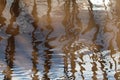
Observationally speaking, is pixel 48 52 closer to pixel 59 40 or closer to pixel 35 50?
pixel 35 50

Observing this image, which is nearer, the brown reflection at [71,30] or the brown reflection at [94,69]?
the brown reflection at [94,69]

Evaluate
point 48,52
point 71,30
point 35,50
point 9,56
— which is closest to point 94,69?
point 48,52

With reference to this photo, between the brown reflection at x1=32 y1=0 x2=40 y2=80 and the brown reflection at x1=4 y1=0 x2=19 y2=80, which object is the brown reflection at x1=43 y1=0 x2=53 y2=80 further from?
the brown reflection at x1=4 y1=0 x2=19 y2=80

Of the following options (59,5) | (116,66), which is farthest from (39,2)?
(116,66)

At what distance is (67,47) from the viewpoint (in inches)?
137

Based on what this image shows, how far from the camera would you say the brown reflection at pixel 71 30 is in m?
3.08

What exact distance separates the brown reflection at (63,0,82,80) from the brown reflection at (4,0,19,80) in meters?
0.50

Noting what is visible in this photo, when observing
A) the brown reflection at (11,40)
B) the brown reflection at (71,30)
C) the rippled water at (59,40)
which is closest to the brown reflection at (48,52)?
the rippled water at (59,40)

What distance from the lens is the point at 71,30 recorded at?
3.88m

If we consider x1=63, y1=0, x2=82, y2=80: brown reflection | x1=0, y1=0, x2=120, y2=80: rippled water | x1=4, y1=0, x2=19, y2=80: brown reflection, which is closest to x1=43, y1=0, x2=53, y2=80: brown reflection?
x1=0, y1=0, x2=120, y2=80: rippled water

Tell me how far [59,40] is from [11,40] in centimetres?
55

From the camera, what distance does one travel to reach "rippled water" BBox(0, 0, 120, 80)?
2.93m

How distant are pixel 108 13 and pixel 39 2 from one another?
1.00 metres

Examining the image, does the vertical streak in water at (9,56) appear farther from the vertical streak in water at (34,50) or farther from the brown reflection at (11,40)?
the vertical streak in water at (34,50)
